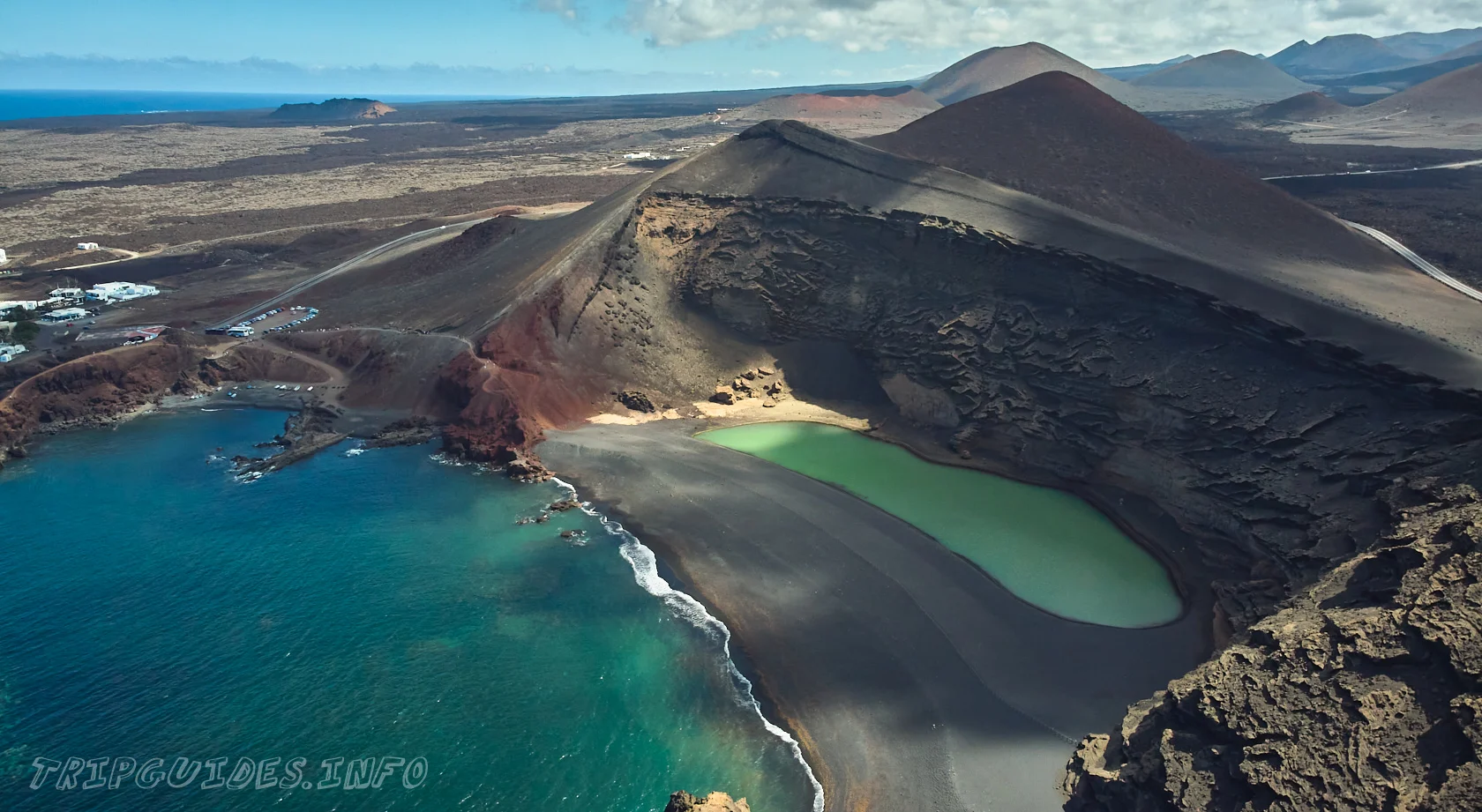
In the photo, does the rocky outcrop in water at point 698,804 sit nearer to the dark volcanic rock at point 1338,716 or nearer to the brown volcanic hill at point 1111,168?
the dark volcanic rock at point 1338,716

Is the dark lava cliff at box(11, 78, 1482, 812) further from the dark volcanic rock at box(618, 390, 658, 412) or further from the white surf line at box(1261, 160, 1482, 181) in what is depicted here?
the white surf line at box(1261, 160, 1482, 181)

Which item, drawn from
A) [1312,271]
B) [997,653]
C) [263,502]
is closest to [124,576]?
[263,502]

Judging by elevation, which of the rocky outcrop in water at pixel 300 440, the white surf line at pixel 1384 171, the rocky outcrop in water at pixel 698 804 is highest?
the white surf line at pixel 1384 171

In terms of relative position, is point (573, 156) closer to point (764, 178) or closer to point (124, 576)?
point (764, 178)

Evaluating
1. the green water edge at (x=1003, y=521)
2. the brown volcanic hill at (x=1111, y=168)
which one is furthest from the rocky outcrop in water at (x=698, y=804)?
the brown volcanic hill at (x=1111, y=168)

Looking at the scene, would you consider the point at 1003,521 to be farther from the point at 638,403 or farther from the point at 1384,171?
the point at 1384,171
